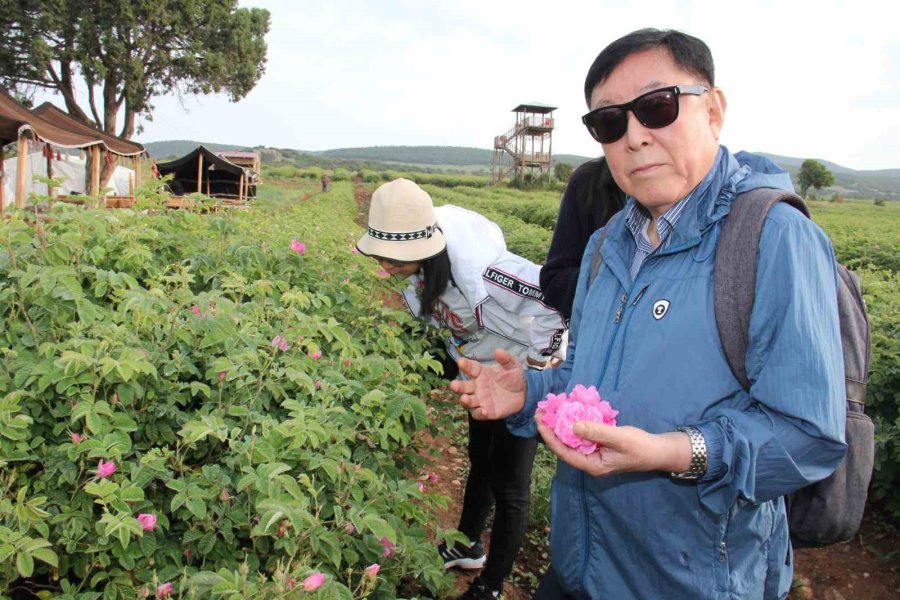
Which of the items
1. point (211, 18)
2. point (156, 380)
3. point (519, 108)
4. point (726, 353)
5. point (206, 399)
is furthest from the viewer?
point (519, 108)

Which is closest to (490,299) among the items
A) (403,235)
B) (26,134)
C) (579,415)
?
(403,235)

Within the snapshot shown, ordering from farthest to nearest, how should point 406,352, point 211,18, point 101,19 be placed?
1. point 211,18
2. point 101,19
3. point 406,352

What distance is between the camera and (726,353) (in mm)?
1188

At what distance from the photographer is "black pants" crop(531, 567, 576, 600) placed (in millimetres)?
1622

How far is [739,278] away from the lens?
3.87 feet

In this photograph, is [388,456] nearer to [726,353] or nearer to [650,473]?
[650,473]

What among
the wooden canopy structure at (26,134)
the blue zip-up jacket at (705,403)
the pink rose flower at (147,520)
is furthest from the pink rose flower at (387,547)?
the wooden canopy structure at (26,134)

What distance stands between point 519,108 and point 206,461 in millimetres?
54079

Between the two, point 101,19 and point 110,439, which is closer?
point 110,439

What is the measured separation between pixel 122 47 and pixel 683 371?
32.1m

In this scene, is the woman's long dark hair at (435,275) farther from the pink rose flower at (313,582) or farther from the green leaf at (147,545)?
the pink rose flower at (313,582)

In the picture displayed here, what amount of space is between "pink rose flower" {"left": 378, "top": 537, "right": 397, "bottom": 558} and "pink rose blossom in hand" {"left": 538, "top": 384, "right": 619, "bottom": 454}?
0.52 metres

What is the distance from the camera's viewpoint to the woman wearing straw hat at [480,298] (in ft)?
7.88

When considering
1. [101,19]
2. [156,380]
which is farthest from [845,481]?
[101,19]
